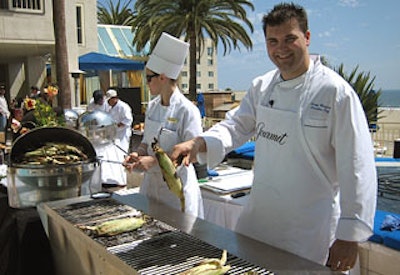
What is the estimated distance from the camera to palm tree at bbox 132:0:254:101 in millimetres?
12711

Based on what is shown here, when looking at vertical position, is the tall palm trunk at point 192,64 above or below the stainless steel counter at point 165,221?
above

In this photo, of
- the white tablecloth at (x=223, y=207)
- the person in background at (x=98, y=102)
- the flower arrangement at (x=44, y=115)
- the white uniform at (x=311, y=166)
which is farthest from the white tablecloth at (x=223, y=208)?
the person in background at (x=98, y=102)

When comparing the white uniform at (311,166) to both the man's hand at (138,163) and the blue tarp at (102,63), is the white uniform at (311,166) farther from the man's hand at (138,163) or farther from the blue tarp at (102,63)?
the blue tarp at (102,63)

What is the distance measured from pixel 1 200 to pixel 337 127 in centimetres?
183

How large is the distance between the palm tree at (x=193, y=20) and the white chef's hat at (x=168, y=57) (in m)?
10.3

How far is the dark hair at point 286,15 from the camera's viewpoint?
154cm

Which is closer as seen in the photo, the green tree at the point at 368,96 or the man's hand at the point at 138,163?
the man's hand at the point at 138,163

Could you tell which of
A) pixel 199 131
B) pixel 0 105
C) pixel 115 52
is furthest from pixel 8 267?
pixel 115 52

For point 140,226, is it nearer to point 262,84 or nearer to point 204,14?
point 262,84

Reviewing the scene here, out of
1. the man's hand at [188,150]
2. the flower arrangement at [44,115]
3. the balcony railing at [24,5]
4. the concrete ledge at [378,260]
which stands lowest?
the concrete ledge at [378,260]

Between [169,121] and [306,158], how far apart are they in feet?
3.37

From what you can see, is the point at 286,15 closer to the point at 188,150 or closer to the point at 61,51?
the point at 188,150

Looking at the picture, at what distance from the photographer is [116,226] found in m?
1.48

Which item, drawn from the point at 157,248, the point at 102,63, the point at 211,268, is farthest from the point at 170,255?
the point at 102,63
